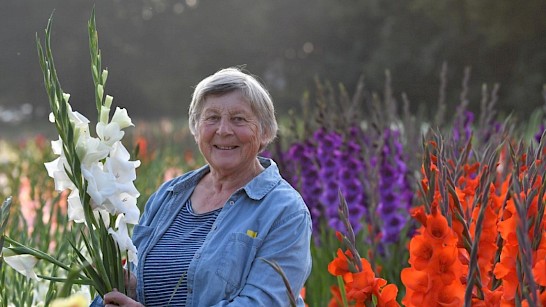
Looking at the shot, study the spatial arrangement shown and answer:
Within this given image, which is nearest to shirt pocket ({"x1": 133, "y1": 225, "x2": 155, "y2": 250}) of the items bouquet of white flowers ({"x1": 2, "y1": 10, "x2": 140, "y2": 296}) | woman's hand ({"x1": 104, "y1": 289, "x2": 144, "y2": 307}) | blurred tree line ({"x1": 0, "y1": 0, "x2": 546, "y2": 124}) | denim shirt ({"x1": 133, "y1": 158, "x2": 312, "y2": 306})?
denim shirt ({"x1": 133, "y1": 158, "x2": 312, "y2": 306})

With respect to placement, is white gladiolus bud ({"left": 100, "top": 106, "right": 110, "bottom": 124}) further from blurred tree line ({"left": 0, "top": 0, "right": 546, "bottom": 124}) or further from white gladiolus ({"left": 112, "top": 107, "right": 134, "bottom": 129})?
blurred tree line ({"left": 0, "top": 0, "right": 546, "bottom": 124})

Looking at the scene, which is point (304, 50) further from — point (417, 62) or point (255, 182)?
point (255, 182)

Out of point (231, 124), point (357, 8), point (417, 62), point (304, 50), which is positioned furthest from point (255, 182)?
point (304, 50)

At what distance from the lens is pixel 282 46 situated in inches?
1522

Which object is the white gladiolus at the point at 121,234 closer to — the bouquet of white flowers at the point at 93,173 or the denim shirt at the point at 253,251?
the bouquet of white flowers at the point at 93,173

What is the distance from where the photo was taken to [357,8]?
32781mm

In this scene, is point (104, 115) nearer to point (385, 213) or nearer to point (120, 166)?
point (120, 166)

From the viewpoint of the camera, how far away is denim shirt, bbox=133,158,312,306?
2.21 meters

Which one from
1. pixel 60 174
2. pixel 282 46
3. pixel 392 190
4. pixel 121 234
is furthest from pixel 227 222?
pixel 282 46

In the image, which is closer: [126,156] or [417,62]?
[126,156]

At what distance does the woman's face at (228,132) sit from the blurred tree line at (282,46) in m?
24.6

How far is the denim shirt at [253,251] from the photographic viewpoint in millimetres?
2213

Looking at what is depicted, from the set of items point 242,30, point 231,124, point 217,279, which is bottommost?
point 242,30

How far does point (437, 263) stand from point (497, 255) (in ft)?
0.95
